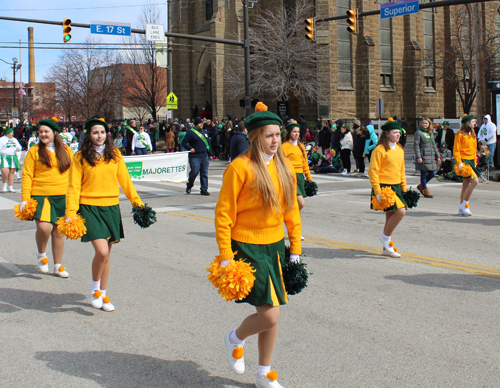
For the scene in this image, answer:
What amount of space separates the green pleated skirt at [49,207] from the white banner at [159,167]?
10494 mm

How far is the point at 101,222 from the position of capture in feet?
17.5

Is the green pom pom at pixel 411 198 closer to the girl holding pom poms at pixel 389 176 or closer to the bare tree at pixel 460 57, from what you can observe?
the girl holding pom poms at pixel 389 176

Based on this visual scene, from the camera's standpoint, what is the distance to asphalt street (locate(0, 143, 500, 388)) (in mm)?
4004

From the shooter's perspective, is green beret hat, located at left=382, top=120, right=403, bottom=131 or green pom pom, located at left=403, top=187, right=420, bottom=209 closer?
green beret hat, located at left=382, top=120, right=403, bottom=131

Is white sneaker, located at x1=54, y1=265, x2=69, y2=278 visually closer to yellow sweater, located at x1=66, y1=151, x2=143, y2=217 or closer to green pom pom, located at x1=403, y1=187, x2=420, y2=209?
yellow sweater, located at x1=66, y1=151, x2=143, y2=217

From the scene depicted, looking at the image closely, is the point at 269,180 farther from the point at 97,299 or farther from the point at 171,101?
the point at 171,101

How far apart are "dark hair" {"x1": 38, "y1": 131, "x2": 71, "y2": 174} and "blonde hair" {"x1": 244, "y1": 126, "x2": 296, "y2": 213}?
3688 millimetres

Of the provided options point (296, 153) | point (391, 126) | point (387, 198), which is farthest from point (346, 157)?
point (387, 198)

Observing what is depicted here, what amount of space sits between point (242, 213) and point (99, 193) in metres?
2.22

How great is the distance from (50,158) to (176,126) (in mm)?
25110

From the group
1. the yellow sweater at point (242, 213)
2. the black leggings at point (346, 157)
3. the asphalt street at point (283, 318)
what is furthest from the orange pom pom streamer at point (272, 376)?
the black leggings at point (346, 157)

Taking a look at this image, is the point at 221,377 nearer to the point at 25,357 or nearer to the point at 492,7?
the point at 25,357

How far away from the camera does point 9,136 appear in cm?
1593

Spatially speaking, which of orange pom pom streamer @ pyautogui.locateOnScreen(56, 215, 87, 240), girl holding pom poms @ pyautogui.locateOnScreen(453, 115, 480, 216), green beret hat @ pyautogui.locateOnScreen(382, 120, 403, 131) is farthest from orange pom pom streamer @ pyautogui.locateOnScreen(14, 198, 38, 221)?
girl holding pom poms @ pyautogui.locateOnScreen(453, 115, 480, 216)
